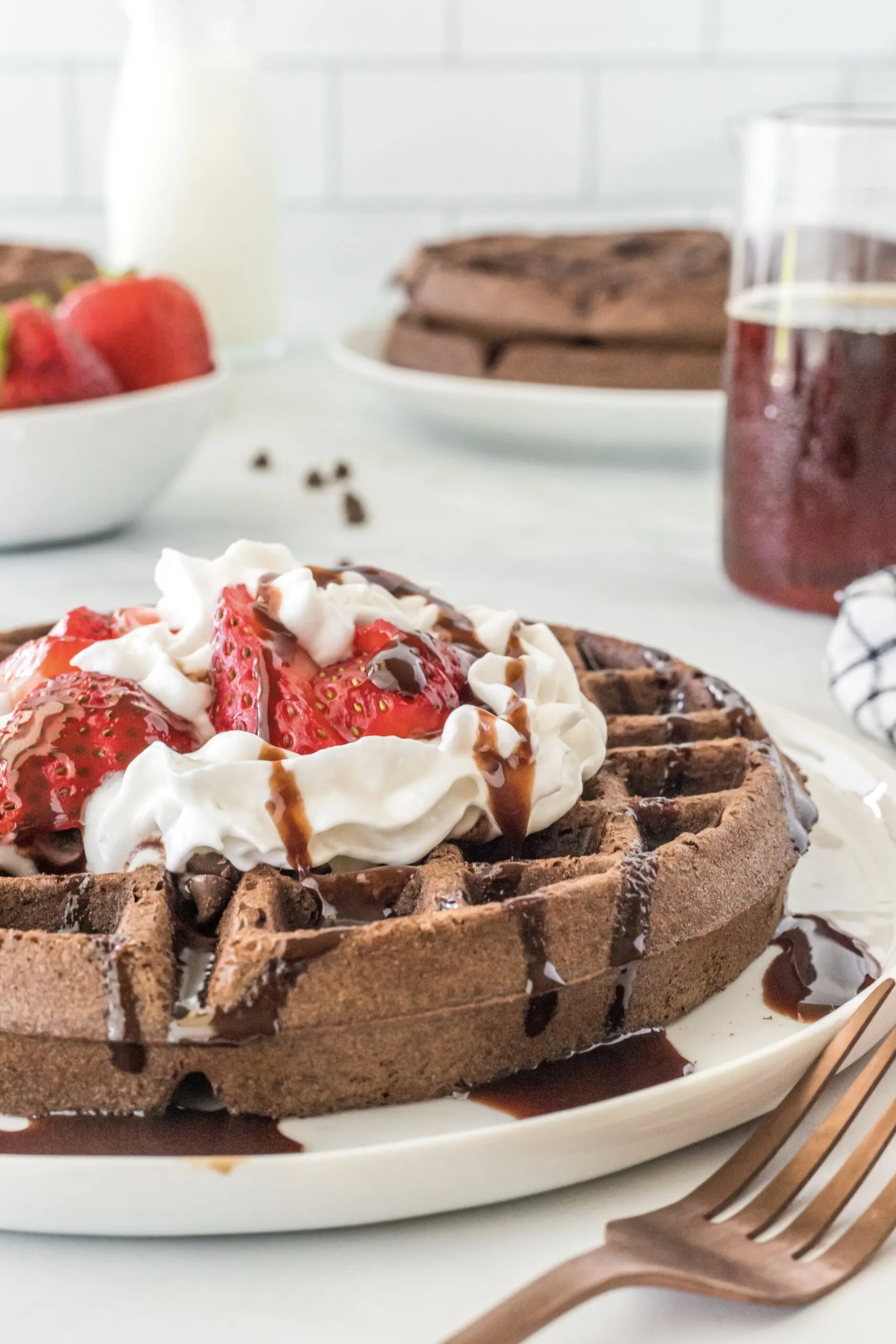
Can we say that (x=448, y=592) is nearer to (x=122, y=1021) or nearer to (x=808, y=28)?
(x=122, y=1021)

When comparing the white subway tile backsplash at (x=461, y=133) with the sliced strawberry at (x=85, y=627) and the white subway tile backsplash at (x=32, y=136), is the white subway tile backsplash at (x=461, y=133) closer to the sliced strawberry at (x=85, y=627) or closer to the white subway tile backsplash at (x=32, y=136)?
the white subway tile backsplash at (x=32, y=136)

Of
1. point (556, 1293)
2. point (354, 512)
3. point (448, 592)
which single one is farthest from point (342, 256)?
point (556, 1293)

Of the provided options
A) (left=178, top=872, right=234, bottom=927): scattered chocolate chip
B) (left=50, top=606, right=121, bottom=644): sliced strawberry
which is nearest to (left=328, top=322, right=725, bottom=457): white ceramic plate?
(left=50, top=606, right=121, bottom=644): sliced strawberry

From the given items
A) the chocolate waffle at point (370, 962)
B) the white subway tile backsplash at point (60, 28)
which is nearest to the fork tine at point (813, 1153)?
the chocolate waffle at point (370, 962)

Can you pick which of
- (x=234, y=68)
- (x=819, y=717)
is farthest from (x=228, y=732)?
(x=234, y=68)

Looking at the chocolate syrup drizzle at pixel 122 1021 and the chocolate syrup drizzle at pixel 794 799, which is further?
the chocolate syrup drizzle at pixel 794 799

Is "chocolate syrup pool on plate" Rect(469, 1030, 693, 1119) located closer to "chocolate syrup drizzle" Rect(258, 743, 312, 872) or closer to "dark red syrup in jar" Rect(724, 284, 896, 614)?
"chocolate syrup drizzle" Rect(258, 743, 312, 872)

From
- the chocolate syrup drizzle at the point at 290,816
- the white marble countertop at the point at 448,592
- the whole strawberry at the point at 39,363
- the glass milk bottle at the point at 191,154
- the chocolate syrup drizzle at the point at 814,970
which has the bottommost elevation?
the white marble countertop at the point at 448,592
